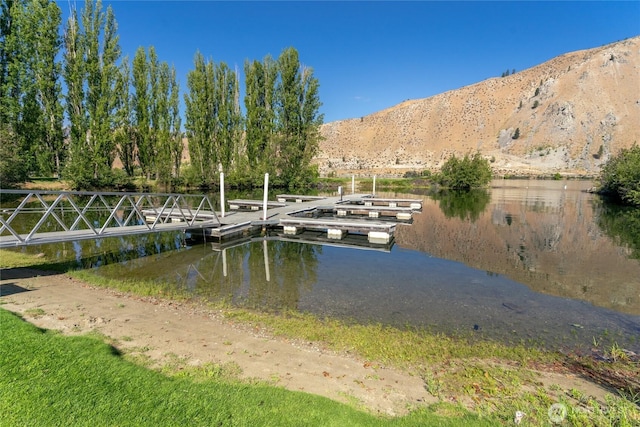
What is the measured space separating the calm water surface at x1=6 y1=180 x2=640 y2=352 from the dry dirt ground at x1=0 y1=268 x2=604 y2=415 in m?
1.56

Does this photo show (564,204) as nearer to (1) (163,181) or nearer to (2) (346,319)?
(2) (346,319)

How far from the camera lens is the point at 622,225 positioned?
1877 cm

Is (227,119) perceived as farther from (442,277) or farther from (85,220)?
(442,277)

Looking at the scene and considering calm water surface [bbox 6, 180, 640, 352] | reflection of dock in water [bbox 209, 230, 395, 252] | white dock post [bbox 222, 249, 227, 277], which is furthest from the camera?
reflection of dock in water [bbox 209, 230, 395, 252]

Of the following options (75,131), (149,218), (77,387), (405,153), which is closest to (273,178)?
(75,131)

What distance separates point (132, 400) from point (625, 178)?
3916 centimetres

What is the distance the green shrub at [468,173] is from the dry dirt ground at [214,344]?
42868 millimetres

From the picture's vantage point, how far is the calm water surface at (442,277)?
6832 mm

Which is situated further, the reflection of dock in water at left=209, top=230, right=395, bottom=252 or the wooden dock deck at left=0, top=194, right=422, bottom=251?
the reflection of dock in water at left=209, top=230, right=395, bottom=252

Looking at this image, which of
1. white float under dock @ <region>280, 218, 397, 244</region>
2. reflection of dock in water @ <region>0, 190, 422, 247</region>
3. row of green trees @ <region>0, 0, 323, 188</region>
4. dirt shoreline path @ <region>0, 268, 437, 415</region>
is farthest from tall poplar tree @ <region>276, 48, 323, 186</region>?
dirt shoreline path @ <region>0, 268, 437, 415</region>

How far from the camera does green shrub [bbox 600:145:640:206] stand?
90.3ft

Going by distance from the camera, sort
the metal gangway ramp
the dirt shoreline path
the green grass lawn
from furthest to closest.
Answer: the metal gangway ramp
the dirt shoreline path
the green grass lawn

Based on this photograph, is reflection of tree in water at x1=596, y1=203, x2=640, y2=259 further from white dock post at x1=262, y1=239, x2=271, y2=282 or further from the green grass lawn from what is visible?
the green grass lawn

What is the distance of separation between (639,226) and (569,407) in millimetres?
21333
